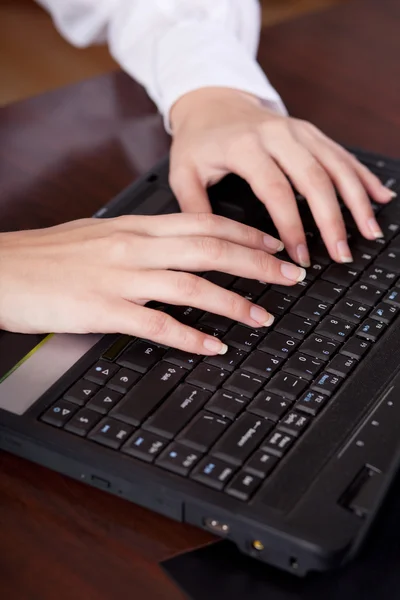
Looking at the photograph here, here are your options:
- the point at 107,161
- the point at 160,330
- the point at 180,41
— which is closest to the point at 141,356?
the point at 160,330

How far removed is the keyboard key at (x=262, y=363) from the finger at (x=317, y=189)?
154mm

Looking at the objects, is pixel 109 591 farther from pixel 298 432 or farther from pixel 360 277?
pixel 360 277

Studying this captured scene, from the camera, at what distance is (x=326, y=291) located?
724 millimetres

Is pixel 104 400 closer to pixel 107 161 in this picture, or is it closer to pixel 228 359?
pixel 228 359

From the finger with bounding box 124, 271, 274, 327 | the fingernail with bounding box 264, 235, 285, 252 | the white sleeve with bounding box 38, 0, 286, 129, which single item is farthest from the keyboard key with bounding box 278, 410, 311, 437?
the white sleeve with bounding box 38, 0, 286, 129

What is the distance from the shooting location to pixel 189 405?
2.00 feet

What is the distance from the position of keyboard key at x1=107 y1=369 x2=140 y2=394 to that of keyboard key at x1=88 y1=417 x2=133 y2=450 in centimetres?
3

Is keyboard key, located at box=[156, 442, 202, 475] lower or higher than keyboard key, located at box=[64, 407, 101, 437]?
lower

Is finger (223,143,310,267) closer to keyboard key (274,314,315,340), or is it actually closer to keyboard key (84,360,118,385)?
keyboard key (274,314,315,340)

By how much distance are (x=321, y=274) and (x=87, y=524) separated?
0.31 meters

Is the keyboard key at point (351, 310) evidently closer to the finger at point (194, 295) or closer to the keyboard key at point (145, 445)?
the finger at point (194, 295)

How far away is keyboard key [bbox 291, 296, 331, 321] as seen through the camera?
70 cm

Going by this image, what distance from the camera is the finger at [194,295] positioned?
68 cm

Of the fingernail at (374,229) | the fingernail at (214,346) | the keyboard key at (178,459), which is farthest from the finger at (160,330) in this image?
the fingernail at (374,229)
